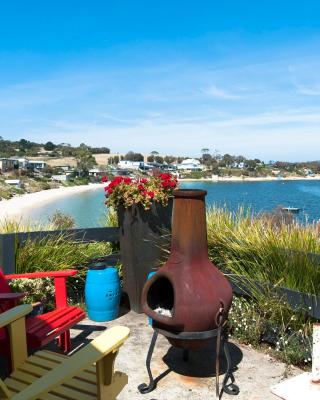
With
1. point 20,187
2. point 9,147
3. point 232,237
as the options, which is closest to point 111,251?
point 232,237

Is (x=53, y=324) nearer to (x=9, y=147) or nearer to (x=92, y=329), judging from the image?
(x=92, y=329)

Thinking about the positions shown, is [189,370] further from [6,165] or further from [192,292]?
[6,165]

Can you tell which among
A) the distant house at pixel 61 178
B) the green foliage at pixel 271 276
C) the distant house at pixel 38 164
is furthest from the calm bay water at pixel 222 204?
the distant house at pixel 38 164

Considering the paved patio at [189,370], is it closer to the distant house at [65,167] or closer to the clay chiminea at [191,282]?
the clay chiminea at [191,282]

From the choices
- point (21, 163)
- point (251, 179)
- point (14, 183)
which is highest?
point (21, 163)

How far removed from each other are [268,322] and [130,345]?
4.49 feet

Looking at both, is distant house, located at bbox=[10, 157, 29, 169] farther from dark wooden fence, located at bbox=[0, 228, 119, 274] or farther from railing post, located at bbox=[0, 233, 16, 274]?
railing post, located at bbox=[0, 233, 16, 274]

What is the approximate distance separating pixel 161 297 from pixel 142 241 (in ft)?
4.55

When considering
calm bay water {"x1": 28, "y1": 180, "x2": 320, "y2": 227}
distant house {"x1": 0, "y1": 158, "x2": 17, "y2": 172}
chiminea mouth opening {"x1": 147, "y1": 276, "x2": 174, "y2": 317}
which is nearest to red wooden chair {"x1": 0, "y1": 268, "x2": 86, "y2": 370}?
chiminea mouth opening {"x1": 147, "y1": 276, "x2": 174, "y2": 317}

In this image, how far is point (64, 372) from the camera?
1.95 metres

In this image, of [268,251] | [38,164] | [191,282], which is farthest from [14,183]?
[191,282]

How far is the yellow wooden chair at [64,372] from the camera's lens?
194 cm

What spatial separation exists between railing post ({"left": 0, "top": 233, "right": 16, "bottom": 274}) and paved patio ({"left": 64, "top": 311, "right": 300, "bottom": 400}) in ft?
3.63

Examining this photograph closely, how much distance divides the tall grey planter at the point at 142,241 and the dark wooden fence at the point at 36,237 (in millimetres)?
523
